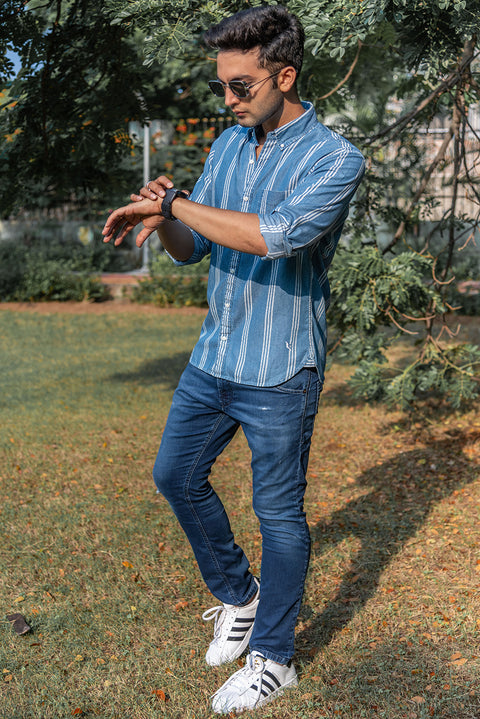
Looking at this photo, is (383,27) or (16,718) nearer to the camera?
(16,718)

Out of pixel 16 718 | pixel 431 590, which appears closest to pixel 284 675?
pixel 16 718

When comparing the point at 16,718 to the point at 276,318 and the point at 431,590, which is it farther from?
the point at 431,590

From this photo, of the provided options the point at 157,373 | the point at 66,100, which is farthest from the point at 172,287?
the point at 66,100

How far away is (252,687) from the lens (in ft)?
8.92

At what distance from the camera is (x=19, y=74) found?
16.7ft

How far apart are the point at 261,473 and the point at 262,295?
0.57 metres

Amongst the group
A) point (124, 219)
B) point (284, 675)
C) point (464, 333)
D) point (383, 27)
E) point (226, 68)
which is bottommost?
point (464, 333)

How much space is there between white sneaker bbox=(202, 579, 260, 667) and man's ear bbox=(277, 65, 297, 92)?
1.78 meters

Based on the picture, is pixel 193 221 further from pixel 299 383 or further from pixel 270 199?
pixel 299 383

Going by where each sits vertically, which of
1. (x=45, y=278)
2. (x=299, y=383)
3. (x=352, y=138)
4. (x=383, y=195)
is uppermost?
(x=352, y=138)

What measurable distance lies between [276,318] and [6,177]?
12.3 feet

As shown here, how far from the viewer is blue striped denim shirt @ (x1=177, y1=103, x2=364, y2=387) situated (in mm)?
2385

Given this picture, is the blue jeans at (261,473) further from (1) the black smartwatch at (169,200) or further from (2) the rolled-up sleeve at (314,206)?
(1) the black smartwatch at (169,200)

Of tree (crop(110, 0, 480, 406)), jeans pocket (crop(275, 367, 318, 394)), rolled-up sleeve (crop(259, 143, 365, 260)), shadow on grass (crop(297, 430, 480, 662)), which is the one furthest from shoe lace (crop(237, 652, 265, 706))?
tree (crop(110, 0, 480, 406))
